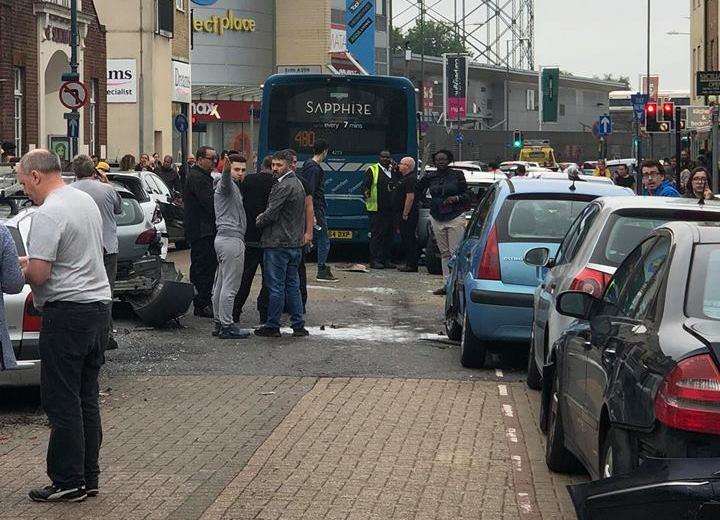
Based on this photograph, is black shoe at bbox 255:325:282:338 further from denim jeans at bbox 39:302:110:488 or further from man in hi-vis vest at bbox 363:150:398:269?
man in hi-vis vest at bbox 363:150:398:269

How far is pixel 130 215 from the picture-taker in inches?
683

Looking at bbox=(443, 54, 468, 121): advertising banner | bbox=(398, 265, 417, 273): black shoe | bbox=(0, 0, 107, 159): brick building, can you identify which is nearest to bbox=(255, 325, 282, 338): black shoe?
bbox=(398, 265, 417, 273): black shoe

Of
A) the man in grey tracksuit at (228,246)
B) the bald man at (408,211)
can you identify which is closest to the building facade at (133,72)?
the bald man at (408,211)

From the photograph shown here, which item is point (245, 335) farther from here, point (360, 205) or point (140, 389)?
point (360, 205)

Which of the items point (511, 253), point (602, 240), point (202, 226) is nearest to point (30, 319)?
point (602, 240)

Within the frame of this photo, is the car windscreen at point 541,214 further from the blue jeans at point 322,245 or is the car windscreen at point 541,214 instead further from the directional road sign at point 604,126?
the directional road sign at point 604,126

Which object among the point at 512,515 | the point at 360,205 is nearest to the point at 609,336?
the point at 512,515

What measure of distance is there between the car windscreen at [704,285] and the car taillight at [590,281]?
11.2 feet

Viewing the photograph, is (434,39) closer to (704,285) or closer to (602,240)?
(602,240)

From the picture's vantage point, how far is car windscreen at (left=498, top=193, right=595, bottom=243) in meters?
13.4

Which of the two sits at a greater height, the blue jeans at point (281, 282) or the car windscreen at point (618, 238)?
the car windscreen at point (618, 238)

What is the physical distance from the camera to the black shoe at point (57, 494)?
26.1 ft

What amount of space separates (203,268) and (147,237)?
2.43ft

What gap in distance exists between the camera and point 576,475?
8867 mm
